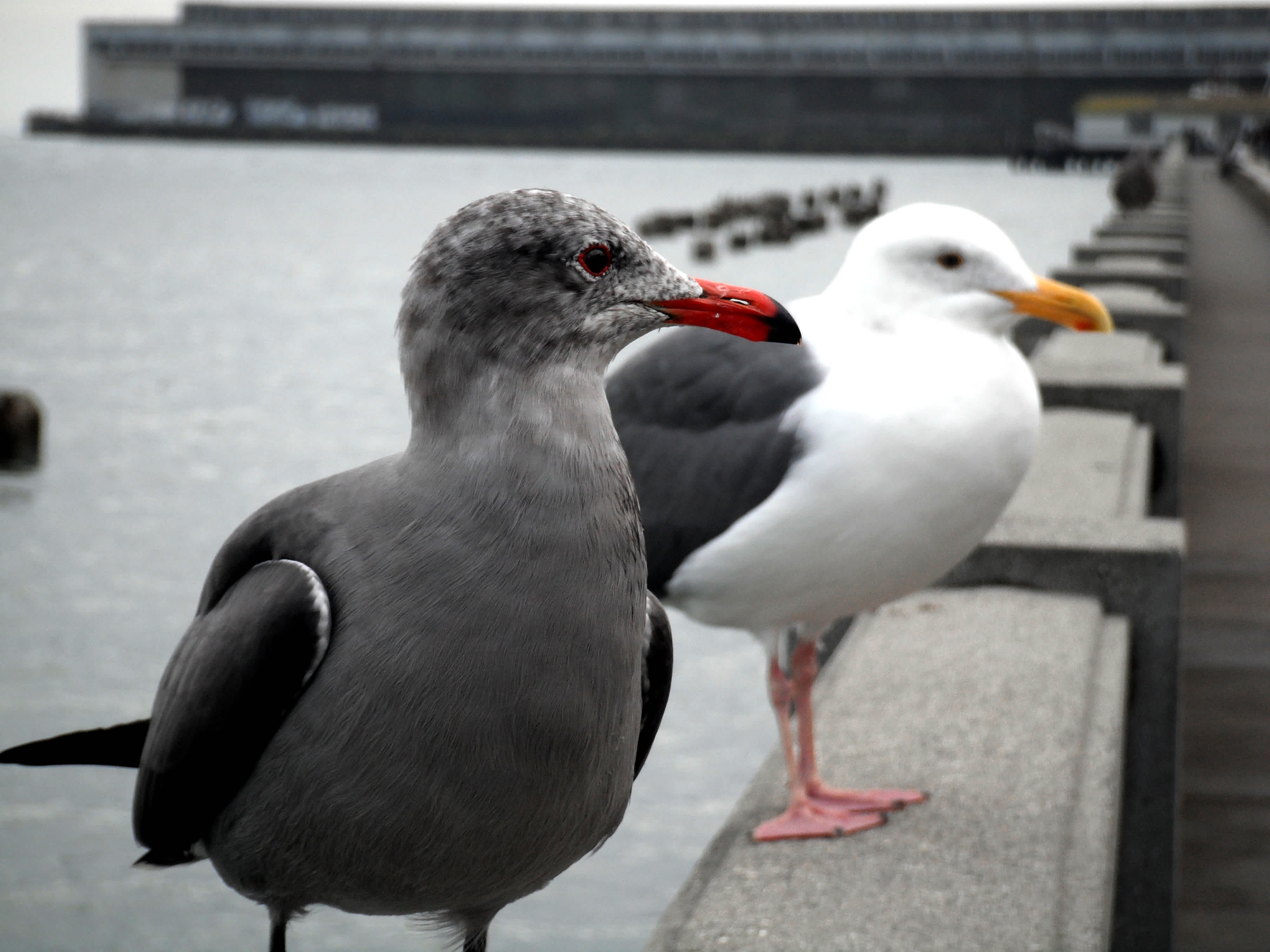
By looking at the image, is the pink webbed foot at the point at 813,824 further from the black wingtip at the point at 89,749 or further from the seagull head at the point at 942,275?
the black wingtip at the point at 89,749

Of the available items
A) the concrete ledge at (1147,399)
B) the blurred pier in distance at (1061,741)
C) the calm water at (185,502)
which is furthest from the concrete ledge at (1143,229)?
the blurred pier in distance at (1061,741)

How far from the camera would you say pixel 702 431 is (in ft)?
10.3

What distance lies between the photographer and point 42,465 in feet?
35.9

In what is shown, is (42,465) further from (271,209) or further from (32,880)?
(271,209)

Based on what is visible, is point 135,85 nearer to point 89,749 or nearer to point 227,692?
point 89,749

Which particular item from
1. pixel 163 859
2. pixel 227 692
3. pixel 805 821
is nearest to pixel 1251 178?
pixel 805 821

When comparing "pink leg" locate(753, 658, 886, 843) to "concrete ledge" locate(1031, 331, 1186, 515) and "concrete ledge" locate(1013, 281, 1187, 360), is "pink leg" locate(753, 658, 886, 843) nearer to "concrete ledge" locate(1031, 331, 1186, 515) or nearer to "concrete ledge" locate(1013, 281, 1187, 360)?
"concrete ledge" locate(1031, 331, 1186, 515)

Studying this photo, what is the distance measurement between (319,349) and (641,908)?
1196 centimetres

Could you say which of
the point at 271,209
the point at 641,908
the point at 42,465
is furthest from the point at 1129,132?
the point at 641,908

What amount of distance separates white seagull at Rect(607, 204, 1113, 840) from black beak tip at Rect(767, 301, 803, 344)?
1.05 m

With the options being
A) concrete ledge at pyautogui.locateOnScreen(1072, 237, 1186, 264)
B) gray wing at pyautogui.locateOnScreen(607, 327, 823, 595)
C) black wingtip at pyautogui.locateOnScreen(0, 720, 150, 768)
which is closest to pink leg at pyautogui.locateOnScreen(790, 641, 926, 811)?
gray wing at pyautogui.locateOnScreen(607, 327, 823, 595)

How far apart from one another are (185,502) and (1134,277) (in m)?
6.82

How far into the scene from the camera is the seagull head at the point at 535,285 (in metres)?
1.66

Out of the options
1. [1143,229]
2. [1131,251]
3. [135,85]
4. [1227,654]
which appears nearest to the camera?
[1227,654]
